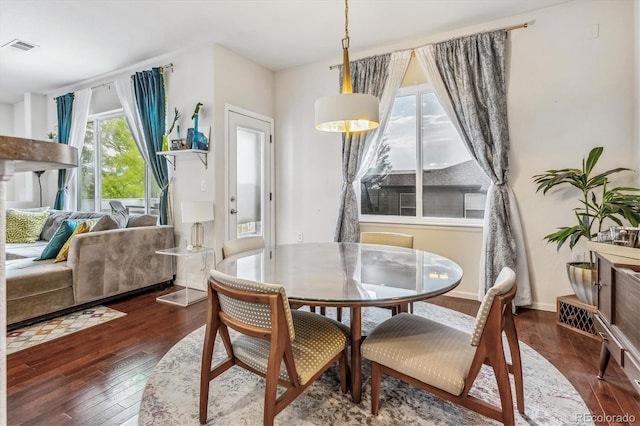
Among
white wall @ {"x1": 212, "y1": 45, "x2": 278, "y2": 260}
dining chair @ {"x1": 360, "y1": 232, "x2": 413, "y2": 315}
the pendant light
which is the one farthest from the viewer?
white wall @ {"x1": 212, "y1": 45, "x2": 278, "y2": 260}

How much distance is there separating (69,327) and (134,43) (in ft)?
9.63

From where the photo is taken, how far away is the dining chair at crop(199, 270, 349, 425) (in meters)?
1.24

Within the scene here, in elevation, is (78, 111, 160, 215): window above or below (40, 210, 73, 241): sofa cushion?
above

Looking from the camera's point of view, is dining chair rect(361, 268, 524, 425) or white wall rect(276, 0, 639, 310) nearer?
dining chair rect(361, 268, 524, 425)

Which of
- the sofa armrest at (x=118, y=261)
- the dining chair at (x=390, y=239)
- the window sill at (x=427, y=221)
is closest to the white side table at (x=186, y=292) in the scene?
the sofa armrest at (x=118, y=261)

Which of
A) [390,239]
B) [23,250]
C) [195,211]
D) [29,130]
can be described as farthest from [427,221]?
[29,130]

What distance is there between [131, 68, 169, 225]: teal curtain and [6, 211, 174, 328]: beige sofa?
18.7 inches

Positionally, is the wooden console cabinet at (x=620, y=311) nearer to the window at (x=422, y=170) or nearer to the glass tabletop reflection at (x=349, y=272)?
the glass tabletop reflection at (x=349, y=272)

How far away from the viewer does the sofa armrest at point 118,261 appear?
9.86ft

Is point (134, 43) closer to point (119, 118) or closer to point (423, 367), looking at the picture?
point (119, 118)

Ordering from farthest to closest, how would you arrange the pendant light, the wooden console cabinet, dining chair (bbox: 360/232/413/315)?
dining chair (bbox: 360/232/413/315)
the pendant light
the wooden console cabinet

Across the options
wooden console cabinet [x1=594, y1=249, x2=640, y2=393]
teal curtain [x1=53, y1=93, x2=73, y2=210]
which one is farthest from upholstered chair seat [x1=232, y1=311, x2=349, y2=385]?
teal curtain [x1=53, y1=93, x2=73, y2=210]

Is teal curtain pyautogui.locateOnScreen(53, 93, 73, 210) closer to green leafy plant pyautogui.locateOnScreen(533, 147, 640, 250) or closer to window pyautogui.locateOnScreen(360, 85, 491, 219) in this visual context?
window pyautogui.locateOnScreen(360, 85, 491, 219)

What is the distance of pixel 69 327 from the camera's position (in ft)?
8.82
